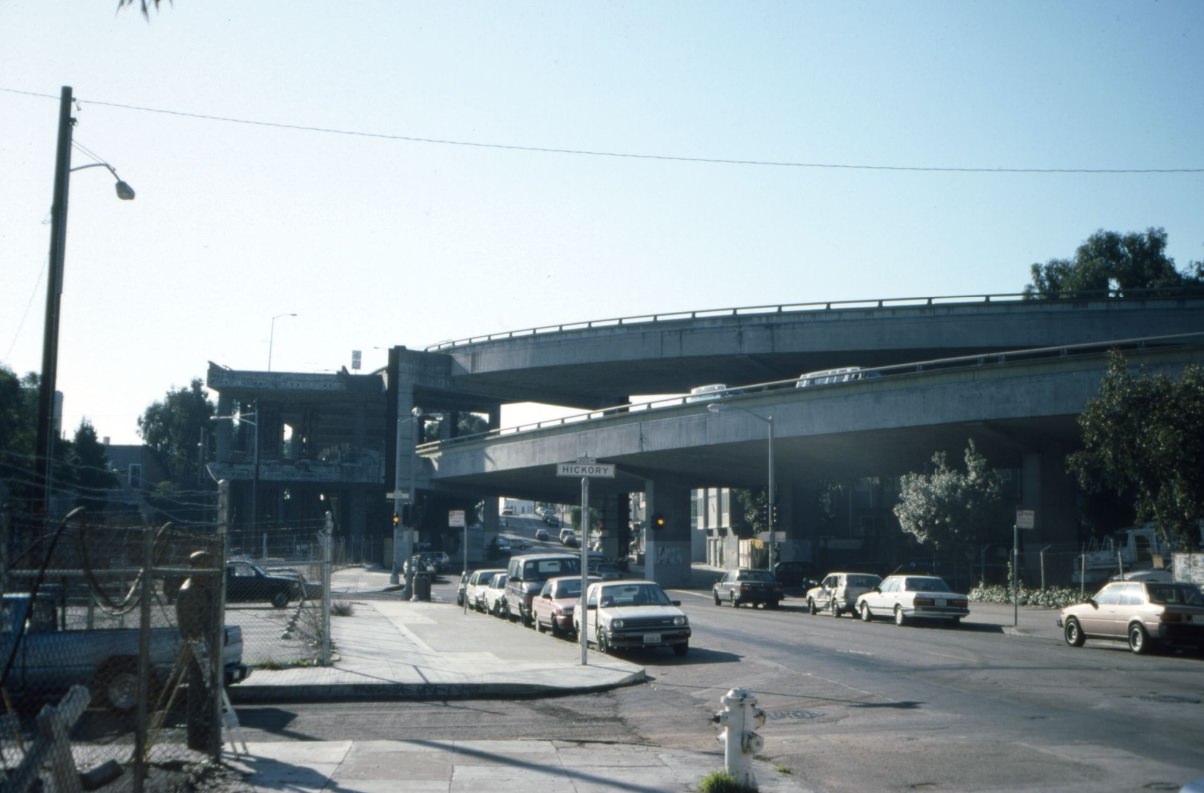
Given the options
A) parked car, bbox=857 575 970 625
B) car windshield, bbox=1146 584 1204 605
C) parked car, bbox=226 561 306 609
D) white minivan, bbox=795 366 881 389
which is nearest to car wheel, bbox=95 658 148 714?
car windshield, bbox=1146 584 1204 605

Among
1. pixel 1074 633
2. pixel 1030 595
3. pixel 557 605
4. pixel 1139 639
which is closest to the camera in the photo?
pixel 1139 639

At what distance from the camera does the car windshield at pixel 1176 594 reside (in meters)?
22.9

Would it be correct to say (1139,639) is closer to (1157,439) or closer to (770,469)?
(1157,439)

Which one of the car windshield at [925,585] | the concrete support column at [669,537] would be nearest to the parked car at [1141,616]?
the car windshield at [925,585]

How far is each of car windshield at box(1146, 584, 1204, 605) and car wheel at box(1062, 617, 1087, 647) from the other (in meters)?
2.01

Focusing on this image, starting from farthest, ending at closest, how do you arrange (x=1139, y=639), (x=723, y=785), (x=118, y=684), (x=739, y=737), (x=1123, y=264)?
(x=1123, y=264) → (x=1139, y=639) → (x=118, y=684) → (x=739, y=737) → (x=723, y=785)

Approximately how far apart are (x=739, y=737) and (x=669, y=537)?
188 ft

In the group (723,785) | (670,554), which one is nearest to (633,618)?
(723,785)

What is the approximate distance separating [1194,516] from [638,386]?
47.0 meters

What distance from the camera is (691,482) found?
70.4m

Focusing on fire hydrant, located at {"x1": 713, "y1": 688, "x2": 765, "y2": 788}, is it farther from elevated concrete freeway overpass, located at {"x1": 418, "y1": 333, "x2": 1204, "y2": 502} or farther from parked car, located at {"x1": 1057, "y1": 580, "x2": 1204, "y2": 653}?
elevated concrete freeway overpass, located at {"x1": 418, "y1": 333, "x2": 1204, "y2": 502}

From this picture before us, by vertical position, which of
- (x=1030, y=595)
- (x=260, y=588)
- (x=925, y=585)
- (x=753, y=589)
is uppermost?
(x=925, y=585)

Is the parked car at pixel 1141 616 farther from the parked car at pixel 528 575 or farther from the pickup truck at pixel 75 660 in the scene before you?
the pickup truck at pixel 75 660

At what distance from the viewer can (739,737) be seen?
9633 mm
